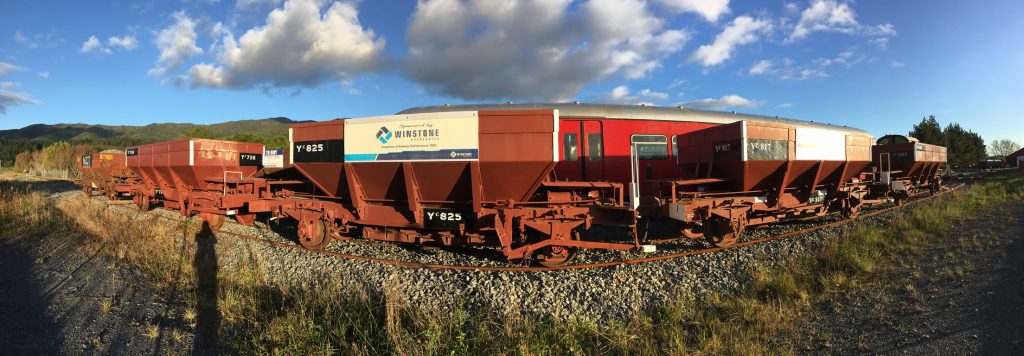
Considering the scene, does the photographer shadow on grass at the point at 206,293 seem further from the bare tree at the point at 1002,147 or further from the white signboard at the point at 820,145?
the bare tree at the point at 1002,147

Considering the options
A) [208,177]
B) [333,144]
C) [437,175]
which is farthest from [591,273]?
[208,177]

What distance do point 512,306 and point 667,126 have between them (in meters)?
6.31

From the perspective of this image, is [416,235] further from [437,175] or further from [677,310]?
[677,310]

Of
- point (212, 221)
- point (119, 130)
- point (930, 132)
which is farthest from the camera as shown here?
point (119, 130)

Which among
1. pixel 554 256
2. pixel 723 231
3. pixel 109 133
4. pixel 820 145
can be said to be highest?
pixel 109 133

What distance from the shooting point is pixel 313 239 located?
780 centimetres

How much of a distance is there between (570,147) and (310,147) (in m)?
4.88

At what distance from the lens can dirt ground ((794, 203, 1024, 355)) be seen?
3.87 m

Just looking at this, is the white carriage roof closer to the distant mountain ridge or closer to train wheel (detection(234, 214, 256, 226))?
train wheel (detection(234, 214, 256, 226))

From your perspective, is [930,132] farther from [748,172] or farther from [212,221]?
[212,221]

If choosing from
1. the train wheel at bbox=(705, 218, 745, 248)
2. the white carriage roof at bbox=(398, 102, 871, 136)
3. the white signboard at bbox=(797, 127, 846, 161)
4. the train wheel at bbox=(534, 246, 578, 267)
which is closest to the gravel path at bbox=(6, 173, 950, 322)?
the train wheel at bbox=(705, 218, 745, 248)

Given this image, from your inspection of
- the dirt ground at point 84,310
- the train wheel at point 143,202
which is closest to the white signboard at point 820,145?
the dirt ground at point 84,310

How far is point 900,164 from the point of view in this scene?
14156mm

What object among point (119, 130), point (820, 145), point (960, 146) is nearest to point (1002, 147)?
point (960, 146)
